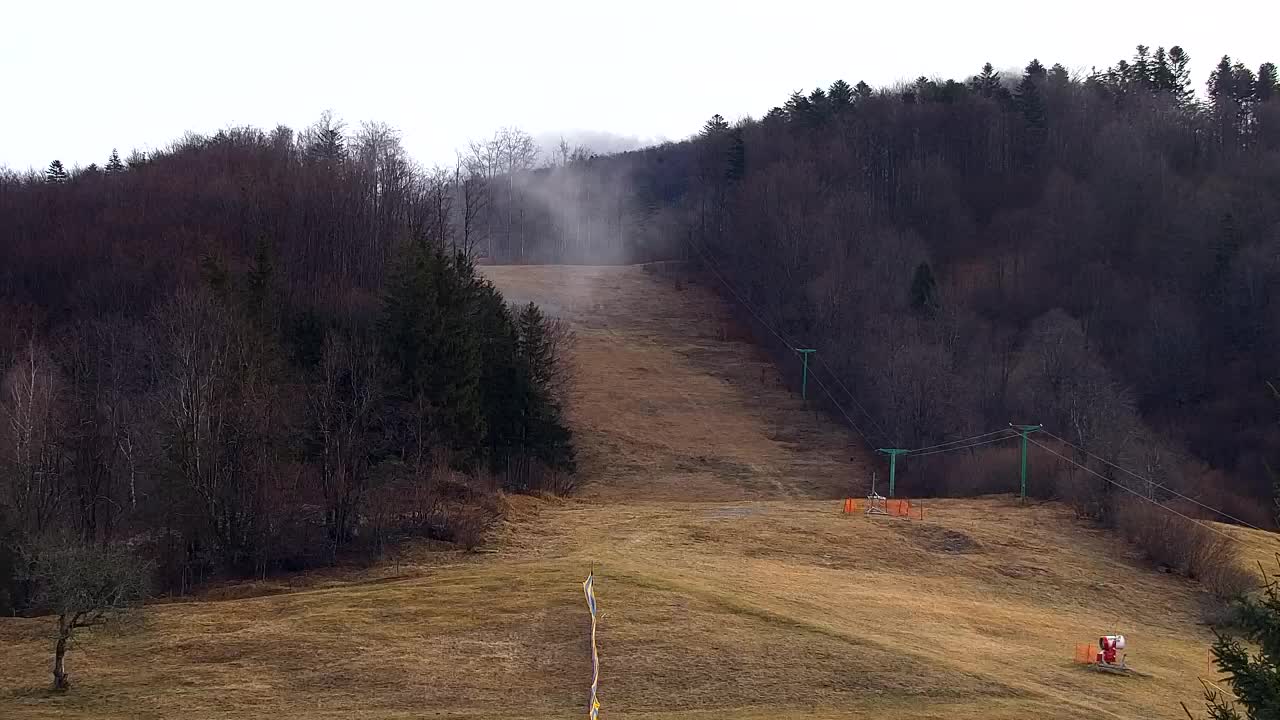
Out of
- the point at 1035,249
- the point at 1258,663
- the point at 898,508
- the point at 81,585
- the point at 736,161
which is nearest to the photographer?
the point at 1258,663

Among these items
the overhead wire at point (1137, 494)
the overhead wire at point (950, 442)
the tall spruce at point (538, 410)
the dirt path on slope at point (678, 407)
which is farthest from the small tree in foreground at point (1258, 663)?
the tall spruce at point (538, 410)

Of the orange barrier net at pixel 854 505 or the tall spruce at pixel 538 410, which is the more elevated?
the tall spruce at pixel 538 410

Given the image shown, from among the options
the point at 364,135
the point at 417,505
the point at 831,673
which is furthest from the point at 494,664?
the point at 364,135

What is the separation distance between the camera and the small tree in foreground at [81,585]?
19.5 metres

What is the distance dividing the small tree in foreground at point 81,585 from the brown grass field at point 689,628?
108cm

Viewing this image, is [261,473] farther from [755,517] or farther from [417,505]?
[755,517]

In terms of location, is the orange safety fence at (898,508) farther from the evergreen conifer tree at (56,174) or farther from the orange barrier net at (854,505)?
the evergreen conifer tree at (56,174)

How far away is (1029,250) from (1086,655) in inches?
2509

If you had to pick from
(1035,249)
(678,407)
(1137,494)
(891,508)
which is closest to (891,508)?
(891,508)

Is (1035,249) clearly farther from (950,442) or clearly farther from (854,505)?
(854,505)

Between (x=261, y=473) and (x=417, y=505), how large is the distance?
15.7ft

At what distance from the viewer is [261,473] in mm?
30922

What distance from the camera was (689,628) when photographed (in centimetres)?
2331

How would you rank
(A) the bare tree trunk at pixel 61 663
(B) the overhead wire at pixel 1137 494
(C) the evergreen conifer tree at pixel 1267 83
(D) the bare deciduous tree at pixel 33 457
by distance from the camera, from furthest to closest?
1. (C) the evergreen conifer tree at pixel 1267 83
2. (B) the overhead wire at pixel 1137 494
3. (D) the bare deciduous tree at pixel 33 457
4. (A) the bare tree trunk at pixel 61 663
